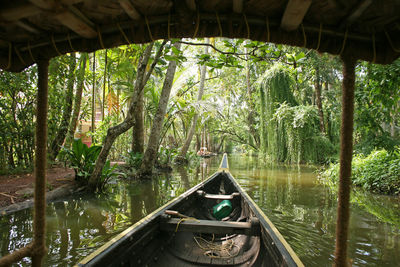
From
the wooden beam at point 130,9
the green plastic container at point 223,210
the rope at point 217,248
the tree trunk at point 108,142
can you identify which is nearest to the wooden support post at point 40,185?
the wooden beam at point 130,9

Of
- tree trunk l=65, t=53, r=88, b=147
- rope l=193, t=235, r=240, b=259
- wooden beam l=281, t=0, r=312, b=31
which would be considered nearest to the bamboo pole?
wooden beam l=281, t=0, r=312, b=31

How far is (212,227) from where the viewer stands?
2.27 meters

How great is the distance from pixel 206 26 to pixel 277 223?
3456mm

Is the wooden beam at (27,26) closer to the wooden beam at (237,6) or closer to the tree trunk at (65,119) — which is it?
the wooden beam at (237,6)

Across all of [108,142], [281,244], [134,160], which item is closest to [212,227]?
[281,244]

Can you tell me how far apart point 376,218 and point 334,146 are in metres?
7.50

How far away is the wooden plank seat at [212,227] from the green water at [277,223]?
0.84 meters

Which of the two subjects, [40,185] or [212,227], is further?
[212,227]

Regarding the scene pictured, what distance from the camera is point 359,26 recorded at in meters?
1.07

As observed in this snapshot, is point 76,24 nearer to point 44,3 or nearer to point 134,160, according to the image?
point 44,3

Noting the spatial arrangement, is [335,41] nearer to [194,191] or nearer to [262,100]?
[194,191]

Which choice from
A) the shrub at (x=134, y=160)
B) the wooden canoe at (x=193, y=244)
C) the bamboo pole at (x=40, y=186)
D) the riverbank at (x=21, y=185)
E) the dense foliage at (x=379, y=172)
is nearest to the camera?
the bamboo pole at (x=40, y=186)

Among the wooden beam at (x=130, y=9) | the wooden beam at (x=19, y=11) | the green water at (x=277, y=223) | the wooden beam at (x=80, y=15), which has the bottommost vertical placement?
the green water at (x=277, y=223)

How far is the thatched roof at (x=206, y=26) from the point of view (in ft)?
3.30
